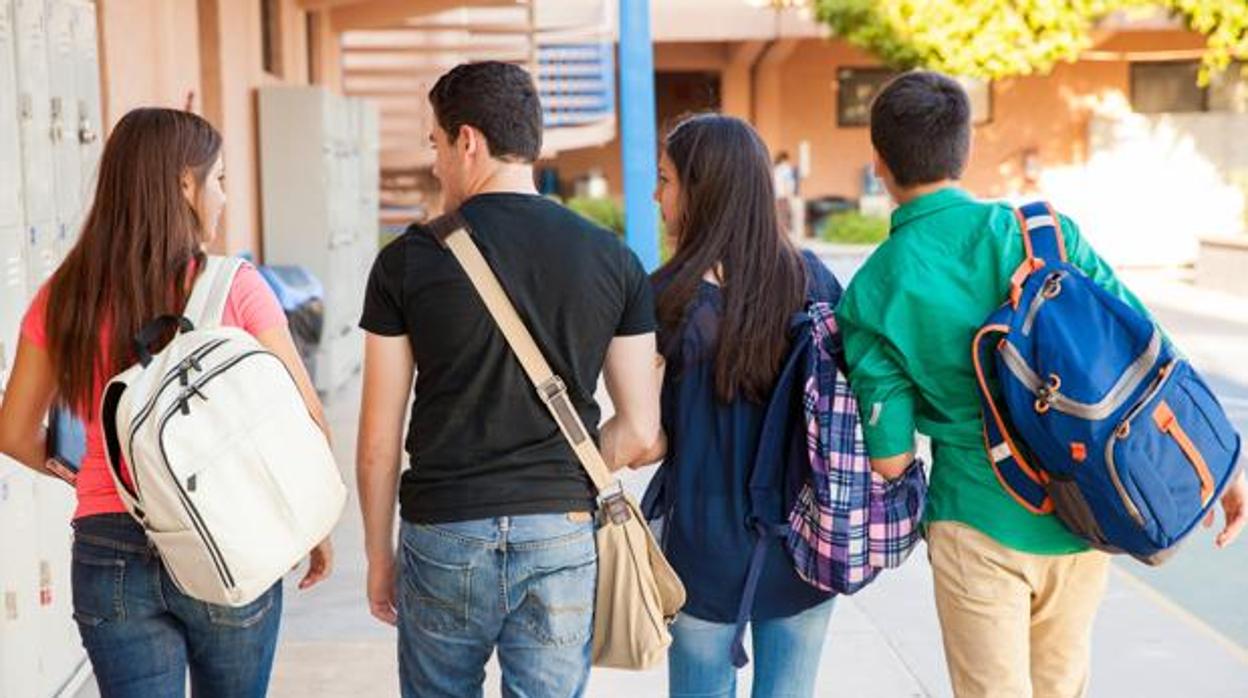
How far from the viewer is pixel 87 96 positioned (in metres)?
5.78

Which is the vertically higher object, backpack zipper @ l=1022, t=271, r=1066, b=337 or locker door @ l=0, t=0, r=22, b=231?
locker door @ l=0, t=0, r=22, b=231

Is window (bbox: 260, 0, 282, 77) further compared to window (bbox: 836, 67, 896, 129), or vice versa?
window (bbox: 836, 67, 896, 129)

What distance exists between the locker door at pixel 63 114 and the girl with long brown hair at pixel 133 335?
251 cm

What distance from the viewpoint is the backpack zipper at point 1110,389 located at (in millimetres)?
2955

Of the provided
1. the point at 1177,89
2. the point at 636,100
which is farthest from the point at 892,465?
the point at 1177,89

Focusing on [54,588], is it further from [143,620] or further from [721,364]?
[721,364]

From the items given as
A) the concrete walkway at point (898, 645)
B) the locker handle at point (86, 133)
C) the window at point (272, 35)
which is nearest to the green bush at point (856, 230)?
the window at point (272, 35)

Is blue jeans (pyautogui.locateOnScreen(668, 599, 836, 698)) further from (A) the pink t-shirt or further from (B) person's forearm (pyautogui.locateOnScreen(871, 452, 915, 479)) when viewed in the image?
(A) the pink t-shirt

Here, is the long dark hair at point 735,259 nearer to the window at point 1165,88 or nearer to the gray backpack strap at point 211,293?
the gray backpack strap at point 211,293

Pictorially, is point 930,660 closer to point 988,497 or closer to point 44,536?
point 988,497

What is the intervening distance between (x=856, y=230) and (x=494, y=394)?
66.6 feet

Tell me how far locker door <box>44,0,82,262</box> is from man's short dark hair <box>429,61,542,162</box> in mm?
2831

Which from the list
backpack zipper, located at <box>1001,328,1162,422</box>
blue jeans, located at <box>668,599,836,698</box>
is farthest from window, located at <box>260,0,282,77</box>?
backpack zipper, located at <box>1001,328,1162,422</box>

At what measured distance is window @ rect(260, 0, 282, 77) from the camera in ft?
41.0
